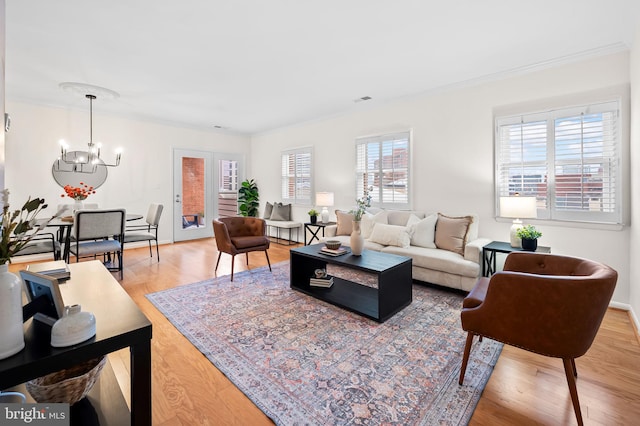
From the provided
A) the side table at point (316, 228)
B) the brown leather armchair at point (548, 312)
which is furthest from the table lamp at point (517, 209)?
the side table at point (316, 228)

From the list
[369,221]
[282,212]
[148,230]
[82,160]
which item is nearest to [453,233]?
[369,221]

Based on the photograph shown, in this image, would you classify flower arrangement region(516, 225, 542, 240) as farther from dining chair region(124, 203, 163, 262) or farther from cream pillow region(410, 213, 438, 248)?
dining chair region(124, 203, 163, 262)

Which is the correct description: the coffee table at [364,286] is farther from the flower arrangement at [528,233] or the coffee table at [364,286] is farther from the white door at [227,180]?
the white door at [227,180]

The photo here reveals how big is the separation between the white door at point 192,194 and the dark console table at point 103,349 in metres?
5.39

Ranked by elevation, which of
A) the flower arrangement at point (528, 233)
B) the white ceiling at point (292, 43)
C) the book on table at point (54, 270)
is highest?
the white ceiling at point (292, 43)

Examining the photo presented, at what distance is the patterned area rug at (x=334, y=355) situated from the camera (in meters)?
1.65

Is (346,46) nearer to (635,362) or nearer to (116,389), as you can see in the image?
(116,389)

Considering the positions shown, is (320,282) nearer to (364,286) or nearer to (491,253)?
(364,286)

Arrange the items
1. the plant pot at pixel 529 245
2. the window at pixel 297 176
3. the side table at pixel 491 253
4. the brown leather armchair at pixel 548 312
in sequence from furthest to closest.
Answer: the window at pixel 297 176, the side table at pixel 491 253, the plant pot at pixel 529 245, the brown leather armchair at pixel 548 312

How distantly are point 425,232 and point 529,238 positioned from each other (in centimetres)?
116

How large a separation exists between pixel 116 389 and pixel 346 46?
326cm

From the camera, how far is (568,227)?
3.28m

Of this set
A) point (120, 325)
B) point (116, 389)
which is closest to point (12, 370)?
point (120, 325)

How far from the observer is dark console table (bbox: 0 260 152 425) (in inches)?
33.6
